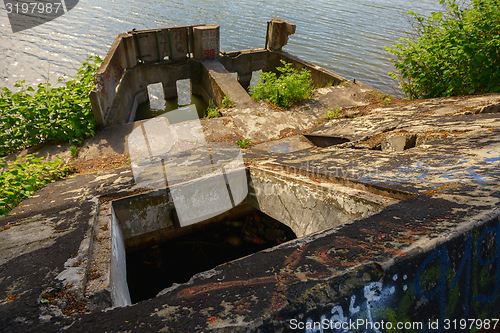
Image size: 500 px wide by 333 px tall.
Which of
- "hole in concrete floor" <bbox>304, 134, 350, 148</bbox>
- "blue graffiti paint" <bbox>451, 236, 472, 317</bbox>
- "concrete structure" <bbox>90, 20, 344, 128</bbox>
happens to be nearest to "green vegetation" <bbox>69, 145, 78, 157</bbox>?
"concrete structure" <bbox>90, 20, 344, 128</bbox>

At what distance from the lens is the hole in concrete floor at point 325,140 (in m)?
5.56

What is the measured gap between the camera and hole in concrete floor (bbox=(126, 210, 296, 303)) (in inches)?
148

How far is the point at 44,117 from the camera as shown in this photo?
5938 millimetres

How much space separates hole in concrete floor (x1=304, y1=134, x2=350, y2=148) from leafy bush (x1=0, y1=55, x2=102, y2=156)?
5.07 meters

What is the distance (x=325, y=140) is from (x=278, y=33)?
7015mm

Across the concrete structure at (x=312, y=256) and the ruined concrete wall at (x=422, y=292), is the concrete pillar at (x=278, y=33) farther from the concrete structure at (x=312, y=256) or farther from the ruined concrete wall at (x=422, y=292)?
the ruined concrete wall at (x=422, y=292)

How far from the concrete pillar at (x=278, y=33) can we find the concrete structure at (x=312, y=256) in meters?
9.11

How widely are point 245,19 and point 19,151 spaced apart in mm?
17046

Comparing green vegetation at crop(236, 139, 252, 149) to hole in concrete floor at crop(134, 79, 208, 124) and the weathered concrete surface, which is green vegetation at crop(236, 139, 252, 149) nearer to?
the weathered concrete surface

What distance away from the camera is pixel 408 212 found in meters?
1.69

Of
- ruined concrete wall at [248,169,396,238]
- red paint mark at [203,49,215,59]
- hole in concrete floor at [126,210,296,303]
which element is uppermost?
red paint mark at [203,49,215,59]

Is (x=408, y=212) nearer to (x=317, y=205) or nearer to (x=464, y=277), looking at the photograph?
(x=464, y=277)

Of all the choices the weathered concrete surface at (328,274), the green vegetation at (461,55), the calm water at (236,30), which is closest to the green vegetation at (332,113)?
the green vegetation at (461,55)
